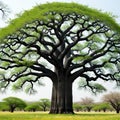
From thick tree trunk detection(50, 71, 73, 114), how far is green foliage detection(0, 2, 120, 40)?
335 inches

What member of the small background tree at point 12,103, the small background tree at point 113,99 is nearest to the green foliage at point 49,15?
the small background tree at point 12,103

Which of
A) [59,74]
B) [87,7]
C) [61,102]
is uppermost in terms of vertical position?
[87,7]

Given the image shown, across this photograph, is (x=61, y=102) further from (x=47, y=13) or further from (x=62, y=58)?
(x=47, y=13)

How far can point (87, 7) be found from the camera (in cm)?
4381

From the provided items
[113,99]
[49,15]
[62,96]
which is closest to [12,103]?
[113,99]

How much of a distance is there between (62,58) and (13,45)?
610 cm

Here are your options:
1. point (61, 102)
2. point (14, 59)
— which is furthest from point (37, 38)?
point (61, 102)

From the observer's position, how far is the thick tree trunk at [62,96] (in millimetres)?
43969

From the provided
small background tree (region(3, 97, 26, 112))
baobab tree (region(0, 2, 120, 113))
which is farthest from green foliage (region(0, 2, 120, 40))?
small background tree (region(3, 97, 26, 112))

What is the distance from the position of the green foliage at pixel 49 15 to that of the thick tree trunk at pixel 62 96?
8504mm

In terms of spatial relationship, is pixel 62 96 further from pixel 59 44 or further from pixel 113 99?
pixel 113 99

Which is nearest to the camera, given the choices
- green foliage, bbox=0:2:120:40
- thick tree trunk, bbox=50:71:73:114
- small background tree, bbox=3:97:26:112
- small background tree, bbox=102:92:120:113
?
green foliage, bbox=0:2:120:40

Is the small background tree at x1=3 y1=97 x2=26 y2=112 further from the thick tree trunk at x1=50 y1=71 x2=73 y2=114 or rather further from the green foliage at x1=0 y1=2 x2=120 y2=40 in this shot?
the green foliage at x1=0 y1=2 x2=120 y2=40

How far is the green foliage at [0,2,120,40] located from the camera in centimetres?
4022
